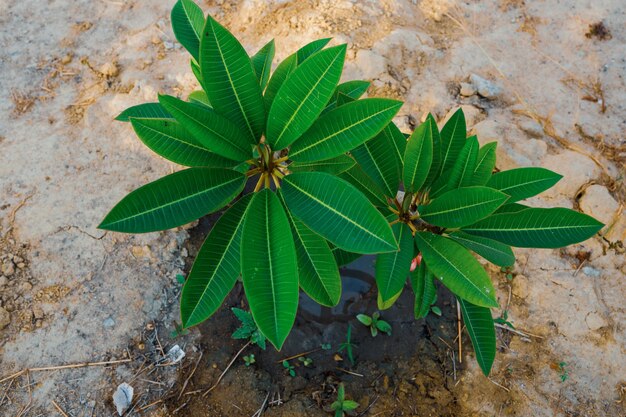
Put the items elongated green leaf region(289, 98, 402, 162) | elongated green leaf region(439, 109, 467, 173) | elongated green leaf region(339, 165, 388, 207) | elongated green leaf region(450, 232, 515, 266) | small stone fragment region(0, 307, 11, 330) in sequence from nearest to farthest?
elongated green leaf region(289, 98, 402, 162) < elongated green leaf region(450, 232, 515, 266) < elongated green leaf region(339, 165, 388, 207) < elongated green leaf region(439, 109, 467, 173) < small stone fragment region(0, 307, 11, 330)

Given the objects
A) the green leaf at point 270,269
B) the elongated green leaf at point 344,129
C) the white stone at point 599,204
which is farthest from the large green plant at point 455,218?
the white stone at point 599,204

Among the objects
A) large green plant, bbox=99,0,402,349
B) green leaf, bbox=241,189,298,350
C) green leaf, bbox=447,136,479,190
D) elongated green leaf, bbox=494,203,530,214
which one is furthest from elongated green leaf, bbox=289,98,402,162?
elongated green leaf, bbox=494,203,530,214

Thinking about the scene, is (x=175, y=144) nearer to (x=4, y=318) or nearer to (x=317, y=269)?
(x=317, y=269)

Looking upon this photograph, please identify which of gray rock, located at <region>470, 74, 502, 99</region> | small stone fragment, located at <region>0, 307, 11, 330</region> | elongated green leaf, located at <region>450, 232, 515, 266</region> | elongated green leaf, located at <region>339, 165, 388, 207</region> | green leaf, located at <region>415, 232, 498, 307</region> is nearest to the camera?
green leaf, located at <region>415, 232, 498, 307</region>

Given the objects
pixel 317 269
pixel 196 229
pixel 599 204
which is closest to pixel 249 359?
pixel 196 229

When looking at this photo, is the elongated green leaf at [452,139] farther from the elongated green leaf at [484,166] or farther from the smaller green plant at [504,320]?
the smaller green plant at [504,320]

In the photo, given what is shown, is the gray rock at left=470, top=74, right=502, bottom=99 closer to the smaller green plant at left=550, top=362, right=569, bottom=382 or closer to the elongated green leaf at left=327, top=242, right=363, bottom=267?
the smaller green plant at left=550, top=362, right=569, bottom=382
